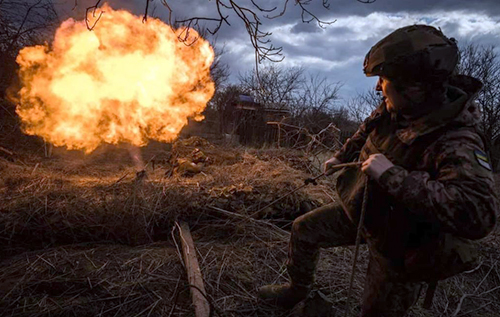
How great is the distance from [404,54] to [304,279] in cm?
207

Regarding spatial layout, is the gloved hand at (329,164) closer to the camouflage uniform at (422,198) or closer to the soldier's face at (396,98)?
the camouflage uniform at (422,198)

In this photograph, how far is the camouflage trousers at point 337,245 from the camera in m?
2.13

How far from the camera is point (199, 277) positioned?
10.9 ft

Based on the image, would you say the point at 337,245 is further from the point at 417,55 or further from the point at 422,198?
the point at 417,55

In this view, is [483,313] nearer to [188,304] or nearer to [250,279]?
[250,279]

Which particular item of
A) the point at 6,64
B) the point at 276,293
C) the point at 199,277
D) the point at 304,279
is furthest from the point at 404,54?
the point at 6,64

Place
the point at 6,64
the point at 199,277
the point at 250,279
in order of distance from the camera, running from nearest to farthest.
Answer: the point at 199,277
the point at 250,279
the point at 6,64

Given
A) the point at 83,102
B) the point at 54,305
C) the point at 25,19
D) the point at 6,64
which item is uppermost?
the point at 25,19

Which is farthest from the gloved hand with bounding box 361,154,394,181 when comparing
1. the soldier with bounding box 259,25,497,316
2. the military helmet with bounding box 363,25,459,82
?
the military helmet with bounding box 363,25,459,82

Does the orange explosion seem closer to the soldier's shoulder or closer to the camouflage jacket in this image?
the camouflage jacket

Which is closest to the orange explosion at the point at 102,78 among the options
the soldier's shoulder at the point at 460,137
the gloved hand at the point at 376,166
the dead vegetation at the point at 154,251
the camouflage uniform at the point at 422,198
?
the dead vegetation at the point at 154,251

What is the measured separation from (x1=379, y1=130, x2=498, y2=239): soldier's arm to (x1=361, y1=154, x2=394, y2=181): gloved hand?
1.1 inches

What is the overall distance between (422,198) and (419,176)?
134 mm

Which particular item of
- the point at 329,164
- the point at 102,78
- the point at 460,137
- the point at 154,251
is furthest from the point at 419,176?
the point at 102,78
